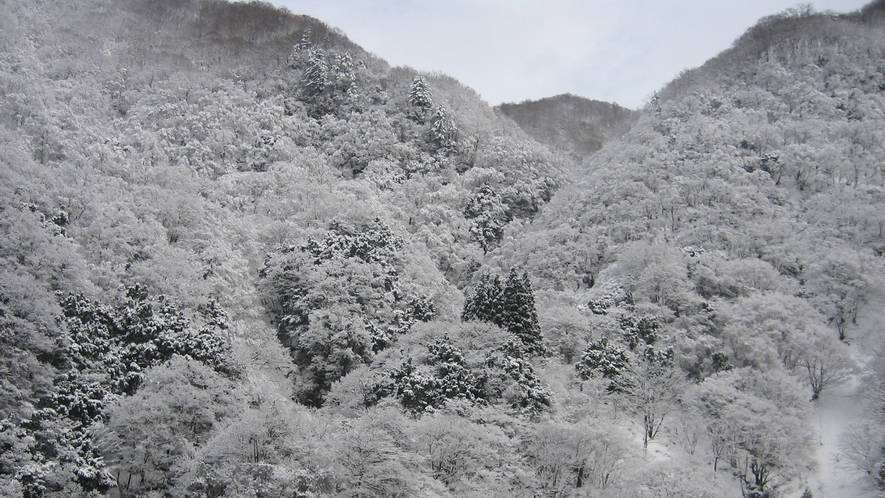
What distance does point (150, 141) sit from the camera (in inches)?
2918

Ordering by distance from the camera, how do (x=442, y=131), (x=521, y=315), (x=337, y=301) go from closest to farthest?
(x=521, y=315)
(x=337, y=301)
(x=442, y=131)

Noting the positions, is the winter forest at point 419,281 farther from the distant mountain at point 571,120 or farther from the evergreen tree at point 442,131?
the distant mountain at point 571,120

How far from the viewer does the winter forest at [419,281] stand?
120 ft

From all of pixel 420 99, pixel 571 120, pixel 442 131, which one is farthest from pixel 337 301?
pixel 571 120

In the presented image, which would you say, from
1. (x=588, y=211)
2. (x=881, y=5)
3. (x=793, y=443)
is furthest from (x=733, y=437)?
(x=881, y=5)

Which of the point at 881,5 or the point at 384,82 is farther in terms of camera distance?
the point at 881,5

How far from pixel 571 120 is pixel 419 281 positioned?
8047cm

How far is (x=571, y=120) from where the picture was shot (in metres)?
134

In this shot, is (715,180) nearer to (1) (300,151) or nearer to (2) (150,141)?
(1) (300,151)

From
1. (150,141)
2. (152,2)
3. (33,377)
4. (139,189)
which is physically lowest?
(33,377)

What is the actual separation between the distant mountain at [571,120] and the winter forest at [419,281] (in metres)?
18.3

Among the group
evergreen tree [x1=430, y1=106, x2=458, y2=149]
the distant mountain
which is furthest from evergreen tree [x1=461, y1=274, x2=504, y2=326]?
the distant mountain

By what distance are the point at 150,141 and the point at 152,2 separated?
200ft

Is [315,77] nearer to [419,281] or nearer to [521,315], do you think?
[419,281]
